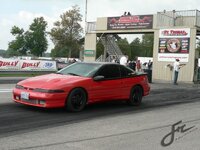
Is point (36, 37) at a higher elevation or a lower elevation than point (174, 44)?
higher

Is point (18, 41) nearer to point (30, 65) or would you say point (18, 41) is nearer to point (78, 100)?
point (30, 65)

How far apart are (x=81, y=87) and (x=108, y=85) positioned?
46.9 inches

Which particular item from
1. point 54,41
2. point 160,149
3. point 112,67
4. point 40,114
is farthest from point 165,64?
point 54,41

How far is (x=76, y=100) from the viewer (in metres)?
9.55

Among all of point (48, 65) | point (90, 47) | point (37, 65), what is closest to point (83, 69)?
point (37, 65)

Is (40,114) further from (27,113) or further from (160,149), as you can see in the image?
(160,149)

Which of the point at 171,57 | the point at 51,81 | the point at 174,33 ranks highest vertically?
the point at 174,33

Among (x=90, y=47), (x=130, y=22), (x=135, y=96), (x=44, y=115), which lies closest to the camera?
(x=44, y=115)

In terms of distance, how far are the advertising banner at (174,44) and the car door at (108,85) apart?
16.8 m

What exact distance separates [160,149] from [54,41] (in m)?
55.6

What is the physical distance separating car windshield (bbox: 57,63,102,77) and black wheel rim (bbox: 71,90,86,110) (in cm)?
71

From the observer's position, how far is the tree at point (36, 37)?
91.9 meters

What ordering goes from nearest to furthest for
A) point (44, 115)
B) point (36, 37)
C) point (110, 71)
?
1. point (44, 115)
2. point (110, 71)
3. point (36, 37)

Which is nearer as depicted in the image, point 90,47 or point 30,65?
point 30,65
